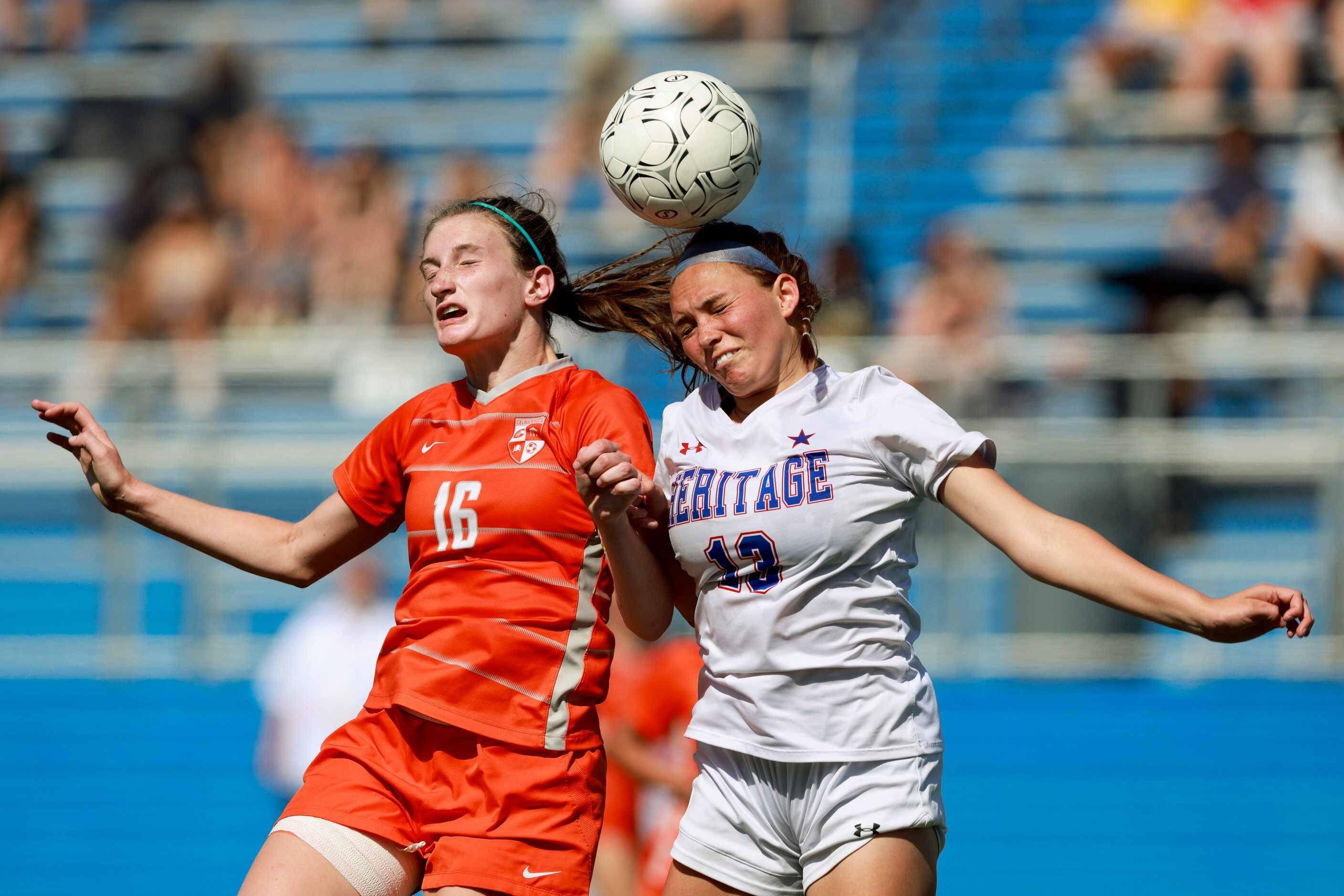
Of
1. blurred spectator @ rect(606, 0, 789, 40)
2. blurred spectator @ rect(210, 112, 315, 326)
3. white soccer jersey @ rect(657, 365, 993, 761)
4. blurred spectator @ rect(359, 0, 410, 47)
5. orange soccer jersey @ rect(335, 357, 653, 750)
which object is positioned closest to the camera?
white soccer jersey @ rect(657, 365, 993, 761)

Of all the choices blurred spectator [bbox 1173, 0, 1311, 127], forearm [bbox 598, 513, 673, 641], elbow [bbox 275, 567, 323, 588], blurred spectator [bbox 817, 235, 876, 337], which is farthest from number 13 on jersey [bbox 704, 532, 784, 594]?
blurred spectator [bbox 1173, 0, 1311, 127]

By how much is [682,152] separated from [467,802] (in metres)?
1.48

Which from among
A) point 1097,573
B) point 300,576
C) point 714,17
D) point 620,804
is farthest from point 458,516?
point 714,17

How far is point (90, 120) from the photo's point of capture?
12570 mm

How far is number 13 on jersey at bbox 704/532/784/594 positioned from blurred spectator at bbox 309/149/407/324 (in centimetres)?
709

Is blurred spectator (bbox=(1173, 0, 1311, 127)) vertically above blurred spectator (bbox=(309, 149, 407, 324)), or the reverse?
blurred spectator (bbox=(1173, 0, 1311, 127))

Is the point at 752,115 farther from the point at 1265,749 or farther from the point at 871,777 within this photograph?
the point at 1265,749

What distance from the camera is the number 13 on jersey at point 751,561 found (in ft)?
9.55

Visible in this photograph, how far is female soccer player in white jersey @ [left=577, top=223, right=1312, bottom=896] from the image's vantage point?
2.80 m

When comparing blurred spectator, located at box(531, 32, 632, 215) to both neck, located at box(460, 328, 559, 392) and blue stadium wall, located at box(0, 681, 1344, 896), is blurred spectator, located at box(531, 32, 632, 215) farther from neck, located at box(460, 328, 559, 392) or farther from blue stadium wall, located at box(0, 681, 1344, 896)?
neck, located at box(460, 328, 559, 392)

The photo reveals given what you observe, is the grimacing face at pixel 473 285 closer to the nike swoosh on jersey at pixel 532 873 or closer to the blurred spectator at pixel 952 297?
the nike swoosh on jersey at pixel 532 873

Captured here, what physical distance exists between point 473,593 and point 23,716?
5.53 m

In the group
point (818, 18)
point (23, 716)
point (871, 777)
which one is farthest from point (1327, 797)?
point (818, 18)

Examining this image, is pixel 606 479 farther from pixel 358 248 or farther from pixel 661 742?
pixel 358 248
